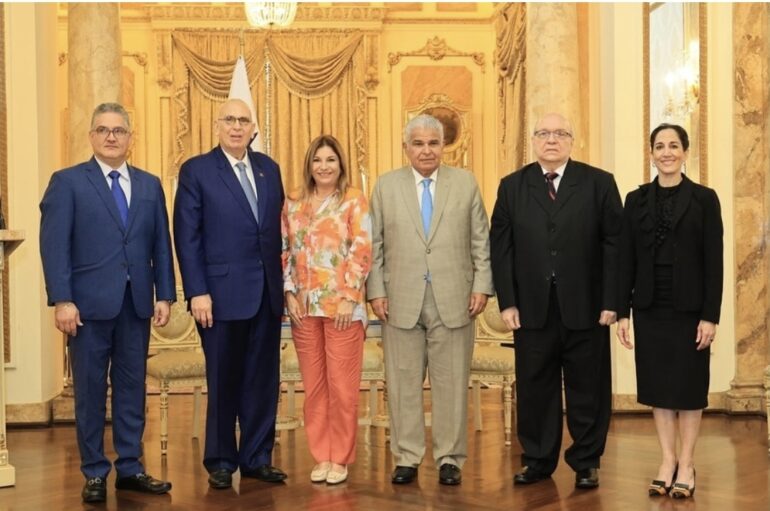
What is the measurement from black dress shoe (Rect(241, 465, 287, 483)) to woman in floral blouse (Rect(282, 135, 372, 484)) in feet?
0.53

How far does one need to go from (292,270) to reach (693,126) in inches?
157

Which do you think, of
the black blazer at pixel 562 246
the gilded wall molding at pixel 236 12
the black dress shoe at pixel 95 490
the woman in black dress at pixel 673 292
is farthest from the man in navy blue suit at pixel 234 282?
the gilded wall molding at pixel 236 12

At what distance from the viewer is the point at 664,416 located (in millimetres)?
4539

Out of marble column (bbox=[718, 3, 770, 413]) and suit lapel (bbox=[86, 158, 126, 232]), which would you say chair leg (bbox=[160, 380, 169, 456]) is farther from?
marble column (bbox=[718, 3, 770, 413])

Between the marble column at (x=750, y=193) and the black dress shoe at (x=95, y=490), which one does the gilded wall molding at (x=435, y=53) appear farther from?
the black dress shoe at (x=95, y=490)

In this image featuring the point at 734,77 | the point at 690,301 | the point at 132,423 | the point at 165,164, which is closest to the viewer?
the point at 690,301

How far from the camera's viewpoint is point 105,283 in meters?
4.54

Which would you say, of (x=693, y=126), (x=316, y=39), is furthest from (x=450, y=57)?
(x=693, y=126)

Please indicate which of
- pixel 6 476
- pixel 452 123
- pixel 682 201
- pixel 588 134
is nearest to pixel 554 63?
pixel 588 134

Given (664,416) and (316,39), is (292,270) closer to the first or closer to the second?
(664,416)

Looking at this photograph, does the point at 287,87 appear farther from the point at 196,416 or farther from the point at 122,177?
the point at 122,177

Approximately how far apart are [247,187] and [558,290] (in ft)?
5.01

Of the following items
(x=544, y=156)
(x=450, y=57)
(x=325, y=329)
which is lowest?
(x=325, y=329)

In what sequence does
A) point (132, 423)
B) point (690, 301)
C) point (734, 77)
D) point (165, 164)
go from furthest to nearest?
point (165, 164) → point (734, 77) → point (132, 423) → point (690, 301)
